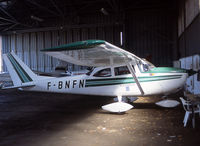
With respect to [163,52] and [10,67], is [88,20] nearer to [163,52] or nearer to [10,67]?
[163,52]

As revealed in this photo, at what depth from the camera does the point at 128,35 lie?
66.8ft

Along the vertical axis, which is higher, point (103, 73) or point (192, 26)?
point (192, 26)

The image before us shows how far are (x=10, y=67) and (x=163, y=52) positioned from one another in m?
15.7

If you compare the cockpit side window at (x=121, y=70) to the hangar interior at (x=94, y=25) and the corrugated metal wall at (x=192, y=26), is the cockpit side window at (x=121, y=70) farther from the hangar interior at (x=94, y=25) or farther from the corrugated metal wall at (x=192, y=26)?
the hangar interior at (x=94, y=25)

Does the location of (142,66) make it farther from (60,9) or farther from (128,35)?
(60,9)

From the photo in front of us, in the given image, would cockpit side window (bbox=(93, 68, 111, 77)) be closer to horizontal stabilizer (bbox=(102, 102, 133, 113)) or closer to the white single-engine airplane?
the white single-engine airplane

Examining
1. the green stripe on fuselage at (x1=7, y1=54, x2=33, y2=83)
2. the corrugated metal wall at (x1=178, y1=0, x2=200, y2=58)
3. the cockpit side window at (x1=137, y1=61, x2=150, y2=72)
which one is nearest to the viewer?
the cockpit side window at (x1=137, y1=61, x2=150, y2=72)

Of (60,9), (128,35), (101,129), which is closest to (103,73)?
(101,129)

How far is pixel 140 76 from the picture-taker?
692 centimetres

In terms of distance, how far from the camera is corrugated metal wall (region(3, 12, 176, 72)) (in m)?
19.5

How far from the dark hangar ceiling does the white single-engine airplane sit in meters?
12.3

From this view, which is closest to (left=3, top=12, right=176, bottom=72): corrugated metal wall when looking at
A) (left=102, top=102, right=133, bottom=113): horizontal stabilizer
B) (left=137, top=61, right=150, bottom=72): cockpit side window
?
(left=137, top=61, right=150, bottom=72): cockpit side window

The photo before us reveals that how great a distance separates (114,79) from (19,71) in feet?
13.2

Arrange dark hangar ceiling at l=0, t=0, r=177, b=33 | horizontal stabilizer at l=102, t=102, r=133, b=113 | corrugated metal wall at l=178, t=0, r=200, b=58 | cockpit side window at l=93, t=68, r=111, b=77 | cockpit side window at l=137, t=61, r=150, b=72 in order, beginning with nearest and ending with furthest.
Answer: horizontal stabilizer at l=102, t=102, r=133, b=113 → cockpit side window at l=137, t=61, r=150, b=72 → cockpit side window at l=93, t=68, r=111, b=77 → corrugated metal wall at l=178, t=0, r=200, b=58 → dark hangar ceiling at l=0, t=0, r=177, b=33
